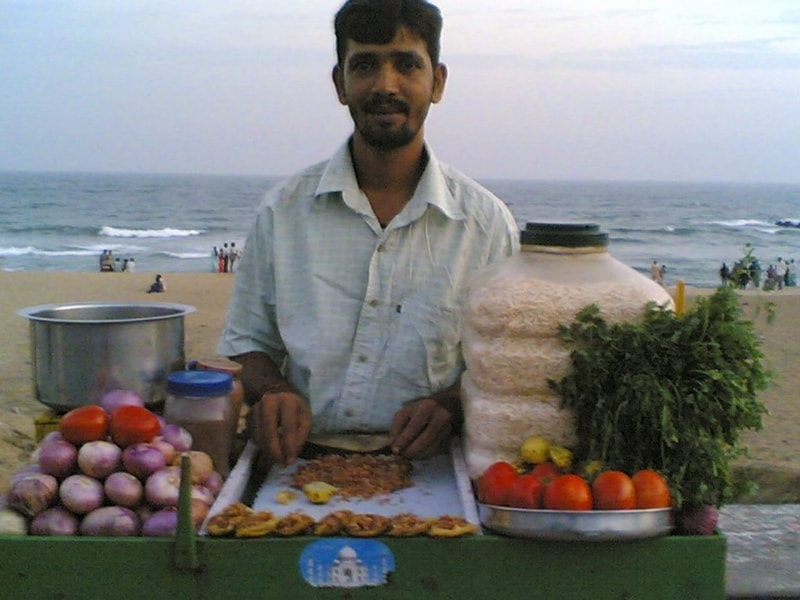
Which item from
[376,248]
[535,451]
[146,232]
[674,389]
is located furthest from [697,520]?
[146,232]

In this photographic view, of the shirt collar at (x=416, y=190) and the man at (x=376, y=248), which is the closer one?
the man at (x=376, y=248)

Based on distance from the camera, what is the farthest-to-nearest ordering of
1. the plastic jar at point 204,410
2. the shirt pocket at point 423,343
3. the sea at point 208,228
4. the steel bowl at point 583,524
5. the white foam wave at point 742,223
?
the white foam wave at point 742,223 < the sea at point 208,228 < the shirt pocket at point 423,343 < the plastic jar at point 204,410 < the steel bowl at point 583,524

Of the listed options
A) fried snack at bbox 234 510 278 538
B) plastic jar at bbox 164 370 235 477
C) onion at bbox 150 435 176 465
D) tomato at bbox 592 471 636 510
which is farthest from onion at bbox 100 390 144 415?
tomato at bbox 592 471 636 510

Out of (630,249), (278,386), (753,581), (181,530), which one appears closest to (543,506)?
(181,530)

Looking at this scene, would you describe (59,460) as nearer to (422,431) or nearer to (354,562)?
(354,562)

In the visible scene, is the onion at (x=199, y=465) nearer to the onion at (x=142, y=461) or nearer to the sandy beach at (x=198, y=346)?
the onion at (x=142, y=461)

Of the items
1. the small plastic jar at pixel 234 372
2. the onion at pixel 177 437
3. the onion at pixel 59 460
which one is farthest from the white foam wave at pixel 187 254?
the onion at pixel 59 460

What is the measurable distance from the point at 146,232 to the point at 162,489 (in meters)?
46.9

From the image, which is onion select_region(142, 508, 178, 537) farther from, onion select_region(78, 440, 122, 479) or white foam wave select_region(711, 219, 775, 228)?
white foam wave select_region(711, 219, 775, 228)

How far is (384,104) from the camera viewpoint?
118 inches

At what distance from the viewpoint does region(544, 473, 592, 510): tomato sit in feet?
6.64

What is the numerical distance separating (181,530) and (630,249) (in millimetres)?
39428

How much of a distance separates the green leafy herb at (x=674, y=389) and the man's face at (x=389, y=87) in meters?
1.02

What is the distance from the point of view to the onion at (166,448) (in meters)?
2.41
